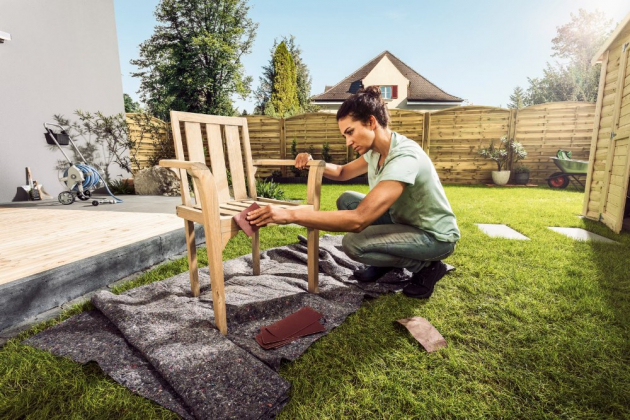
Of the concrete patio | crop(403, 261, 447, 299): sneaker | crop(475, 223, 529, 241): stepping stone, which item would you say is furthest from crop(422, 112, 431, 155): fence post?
crop(403, 261, 447, 299): sneaker

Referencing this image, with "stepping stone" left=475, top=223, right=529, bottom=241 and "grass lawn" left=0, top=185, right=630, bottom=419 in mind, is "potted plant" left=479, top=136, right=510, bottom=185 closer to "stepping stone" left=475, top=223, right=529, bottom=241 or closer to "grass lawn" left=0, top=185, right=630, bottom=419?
"stepping stone" left=475, top=223, right=529, bottom=241

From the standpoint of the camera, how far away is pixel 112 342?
1.45 m

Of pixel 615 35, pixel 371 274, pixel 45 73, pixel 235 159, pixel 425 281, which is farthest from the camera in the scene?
pixel 45 73

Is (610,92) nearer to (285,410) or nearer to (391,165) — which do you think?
(391,165)

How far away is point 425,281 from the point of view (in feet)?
A: 6.47

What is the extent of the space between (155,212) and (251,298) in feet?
8.15

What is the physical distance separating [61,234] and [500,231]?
421 cm

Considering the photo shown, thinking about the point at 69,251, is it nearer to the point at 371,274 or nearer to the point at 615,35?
the point at 371,274

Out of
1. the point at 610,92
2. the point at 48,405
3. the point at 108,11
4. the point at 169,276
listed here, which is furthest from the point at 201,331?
the point at 108,11

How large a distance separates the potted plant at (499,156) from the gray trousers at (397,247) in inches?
296

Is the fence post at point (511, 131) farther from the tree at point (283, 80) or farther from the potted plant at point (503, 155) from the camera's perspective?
the tree at point (283, 80)

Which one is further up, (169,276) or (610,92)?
(610,92)

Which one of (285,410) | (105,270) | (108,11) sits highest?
(108,11)

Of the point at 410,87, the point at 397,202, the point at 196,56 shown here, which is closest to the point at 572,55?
the point at 410,87
